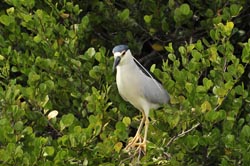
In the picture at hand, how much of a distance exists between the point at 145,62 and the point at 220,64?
0.84 meters

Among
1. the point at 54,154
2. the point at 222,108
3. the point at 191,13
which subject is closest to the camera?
the point at 54,154

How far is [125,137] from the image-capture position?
3.09m

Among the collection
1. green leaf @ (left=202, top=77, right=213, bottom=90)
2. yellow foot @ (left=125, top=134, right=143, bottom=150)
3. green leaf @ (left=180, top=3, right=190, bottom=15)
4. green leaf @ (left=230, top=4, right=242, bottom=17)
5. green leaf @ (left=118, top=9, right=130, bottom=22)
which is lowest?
yellow foot @ (left=125, top=134, right=143, bottom=150)

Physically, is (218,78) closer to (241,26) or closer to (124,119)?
(124,119)

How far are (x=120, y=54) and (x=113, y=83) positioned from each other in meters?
0.18

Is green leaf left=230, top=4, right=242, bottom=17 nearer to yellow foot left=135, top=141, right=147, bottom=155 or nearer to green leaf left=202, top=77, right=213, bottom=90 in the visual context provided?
green leaf left=202, top=77, right=213, bottom=90

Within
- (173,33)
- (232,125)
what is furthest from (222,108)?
(173,33)

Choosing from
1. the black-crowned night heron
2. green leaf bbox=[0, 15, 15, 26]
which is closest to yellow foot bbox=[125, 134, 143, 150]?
the black-crowned night heron

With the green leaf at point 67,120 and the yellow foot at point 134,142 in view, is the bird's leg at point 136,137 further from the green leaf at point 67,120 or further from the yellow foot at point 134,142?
the green leaf at point 67,120

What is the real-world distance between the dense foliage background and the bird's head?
0.05 metres

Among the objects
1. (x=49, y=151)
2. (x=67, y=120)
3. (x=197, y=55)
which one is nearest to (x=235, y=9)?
(x=197, y=55)

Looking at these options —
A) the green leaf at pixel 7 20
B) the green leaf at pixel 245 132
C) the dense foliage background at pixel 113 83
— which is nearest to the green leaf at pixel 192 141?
the dense foliage background at pixel 113 83

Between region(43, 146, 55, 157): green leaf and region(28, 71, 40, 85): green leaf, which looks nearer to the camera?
region(43, 146, 55, 157): green leaf

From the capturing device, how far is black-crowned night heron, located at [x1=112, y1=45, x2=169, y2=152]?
3418 millimetres
